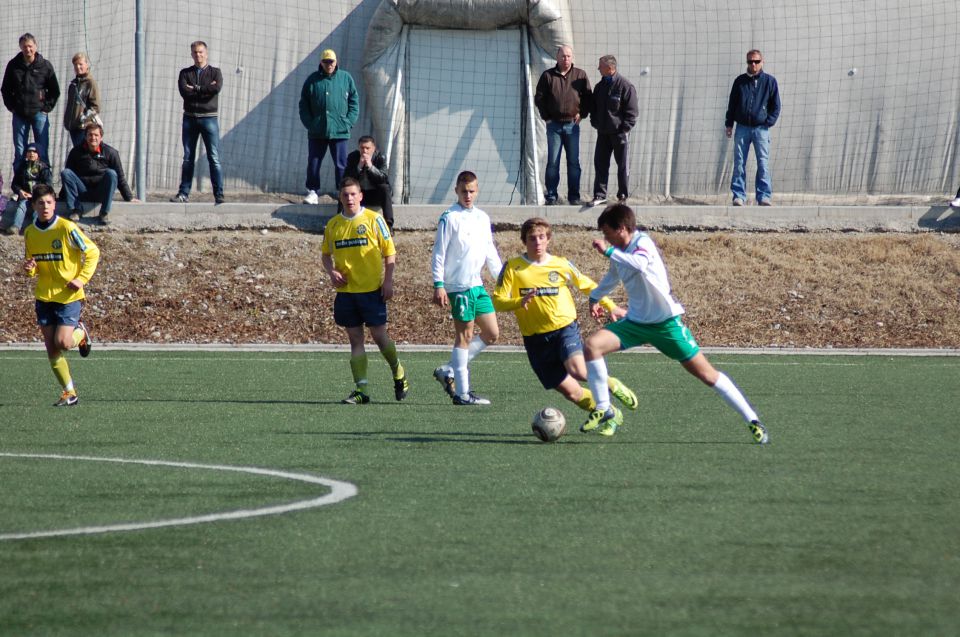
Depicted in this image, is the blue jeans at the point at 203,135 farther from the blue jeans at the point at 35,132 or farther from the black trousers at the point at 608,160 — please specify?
the black trousers at the point at 608,160

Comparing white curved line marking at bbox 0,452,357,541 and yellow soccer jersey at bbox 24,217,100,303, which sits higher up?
yellow soccer jersey at bbox 24,217,100,303

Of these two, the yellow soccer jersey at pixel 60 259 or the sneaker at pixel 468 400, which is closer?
the sneaker at pixel 468 400

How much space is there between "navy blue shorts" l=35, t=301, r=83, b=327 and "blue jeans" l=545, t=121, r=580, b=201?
9006mm

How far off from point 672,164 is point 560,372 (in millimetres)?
13413

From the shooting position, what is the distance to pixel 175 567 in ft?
16.9

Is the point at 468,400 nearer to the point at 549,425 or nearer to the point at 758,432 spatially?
the point at 549,425

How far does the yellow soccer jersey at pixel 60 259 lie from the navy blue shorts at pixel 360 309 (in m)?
Result: 2.00

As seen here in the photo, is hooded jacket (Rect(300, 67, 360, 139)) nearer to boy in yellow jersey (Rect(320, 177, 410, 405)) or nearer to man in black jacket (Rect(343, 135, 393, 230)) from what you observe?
man in black jacket (Rect(343, 135, 393, 230))

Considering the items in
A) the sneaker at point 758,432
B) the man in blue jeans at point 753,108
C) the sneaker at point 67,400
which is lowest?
the sneaker at point 67,400

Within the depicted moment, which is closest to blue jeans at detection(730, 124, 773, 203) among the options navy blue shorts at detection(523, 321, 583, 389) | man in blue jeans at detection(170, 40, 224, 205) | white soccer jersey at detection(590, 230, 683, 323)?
man in blue jeans at detection(170, 40, 224, 205)

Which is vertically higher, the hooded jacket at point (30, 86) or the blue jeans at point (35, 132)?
the hooded jacket at point (30, 86)

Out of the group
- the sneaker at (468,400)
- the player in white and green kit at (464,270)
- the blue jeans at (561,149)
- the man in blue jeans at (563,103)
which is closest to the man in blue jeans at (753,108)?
the man in blue jeans at (563,103)

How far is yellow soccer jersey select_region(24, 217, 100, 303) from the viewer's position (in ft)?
36.4

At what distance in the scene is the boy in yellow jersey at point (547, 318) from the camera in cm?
934
